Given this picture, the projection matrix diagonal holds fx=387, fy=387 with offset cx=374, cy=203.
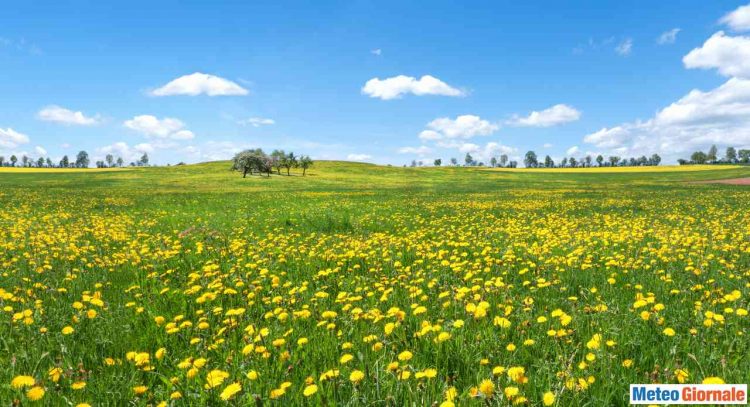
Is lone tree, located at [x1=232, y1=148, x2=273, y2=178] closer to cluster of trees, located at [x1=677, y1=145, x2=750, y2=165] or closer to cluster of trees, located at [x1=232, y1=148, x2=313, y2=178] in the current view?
cluster of trees, located at [x1=232, y1=148, x2=313, y2=178]

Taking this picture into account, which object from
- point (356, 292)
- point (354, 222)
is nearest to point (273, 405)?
point (356, 292)

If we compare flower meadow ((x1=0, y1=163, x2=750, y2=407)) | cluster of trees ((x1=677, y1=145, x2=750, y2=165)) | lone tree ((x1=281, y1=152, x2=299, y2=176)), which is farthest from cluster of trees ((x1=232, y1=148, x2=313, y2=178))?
cluster of trees ((x1=677, y1=145, x2=750, y2=165))

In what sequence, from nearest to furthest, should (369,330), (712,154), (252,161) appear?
(369,330) → (252,161) → (712,154)

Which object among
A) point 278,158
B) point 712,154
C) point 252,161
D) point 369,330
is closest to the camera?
point 369,330

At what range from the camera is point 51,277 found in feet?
19.7

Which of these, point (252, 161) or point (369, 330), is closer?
point (369, 330)

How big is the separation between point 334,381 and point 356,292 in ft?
8.54

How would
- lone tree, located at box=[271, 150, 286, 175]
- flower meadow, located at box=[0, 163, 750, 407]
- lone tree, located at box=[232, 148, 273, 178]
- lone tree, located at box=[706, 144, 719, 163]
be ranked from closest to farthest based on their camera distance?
flower meadow, located at box=[0, 163, 750, 407], lone tree, located at box=[232, 148, 273, 178], lone tree, located at box=[271, 150, 286, 175], lone tree, located at box=[706, 144, 719, 163]

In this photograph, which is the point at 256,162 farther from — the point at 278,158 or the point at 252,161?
the point at 278,158

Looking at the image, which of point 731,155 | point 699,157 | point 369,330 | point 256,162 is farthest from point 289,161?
point 731,155

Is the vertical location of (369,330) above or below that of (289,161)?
below

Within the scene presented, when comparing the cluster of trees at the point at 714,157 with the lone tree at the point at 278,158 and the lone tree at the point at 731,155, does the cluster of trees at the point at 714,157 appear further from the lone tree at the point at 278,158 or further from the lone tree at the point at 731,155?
the lone tree at the point at 278,158

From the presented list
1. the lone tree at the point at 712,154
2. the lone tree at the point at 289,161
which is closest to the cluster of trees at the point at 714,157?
the lone tree at the point at 712,154

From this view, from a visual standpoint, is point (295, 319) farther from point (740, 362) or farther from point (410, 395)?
point (740, 362)
